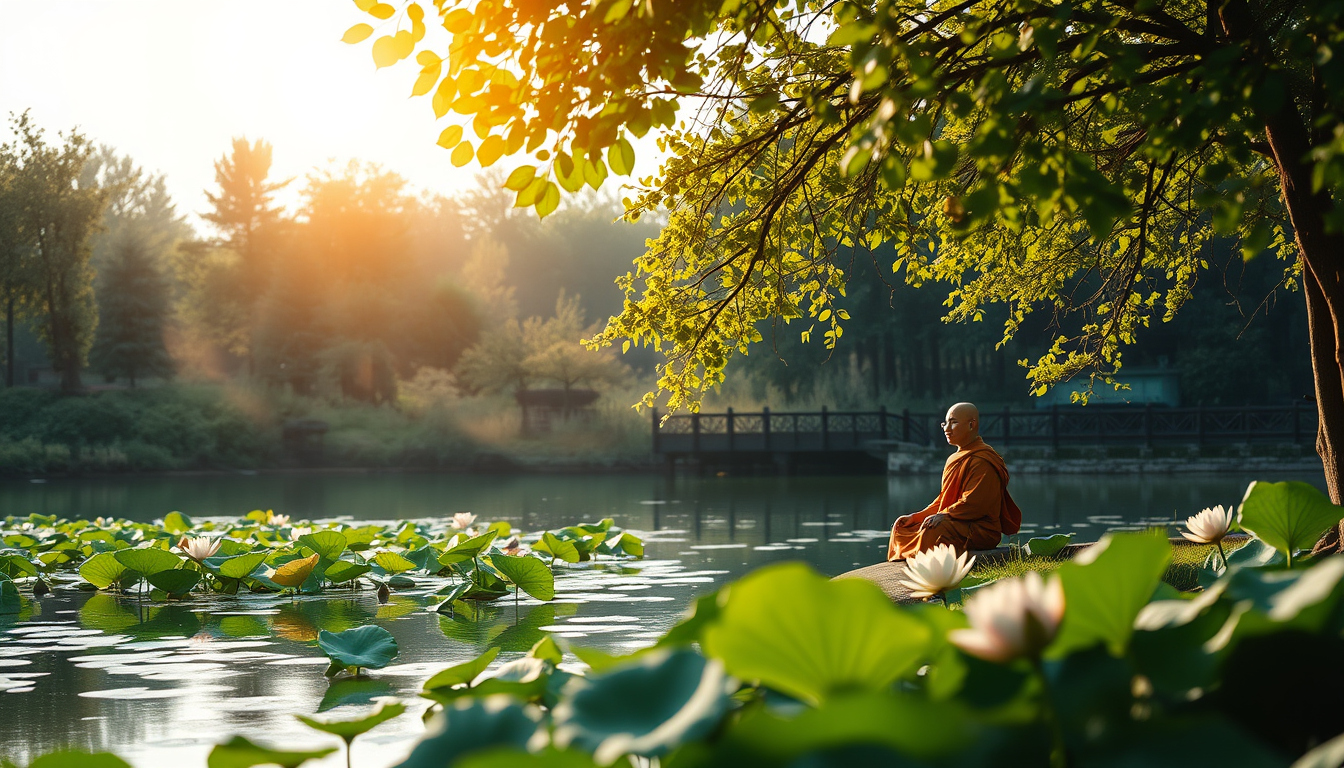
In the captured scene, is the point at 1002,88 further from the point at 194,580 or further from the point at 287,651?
the point at 194,580

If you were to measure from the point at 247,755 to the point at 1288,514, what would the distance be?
227cm

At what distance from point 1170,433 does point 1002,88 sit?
97.6ft

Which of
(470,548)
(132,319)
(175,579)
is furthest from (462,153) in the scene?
(132,319)

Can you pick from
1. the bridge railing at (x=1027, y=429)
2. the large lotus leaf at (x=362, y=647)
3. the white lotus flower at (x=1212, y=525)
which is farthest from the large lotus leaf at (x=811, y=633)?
the bridge railing at (x=1027, y=429)

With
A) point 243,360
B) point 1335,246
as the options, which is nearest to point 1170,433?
point 1335,246

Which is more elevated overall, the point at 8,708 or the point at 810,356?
the point at 810,356

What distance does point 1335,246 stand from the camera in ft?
16.8

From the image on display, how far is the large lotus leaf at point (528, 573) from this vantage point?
6473 millimetres

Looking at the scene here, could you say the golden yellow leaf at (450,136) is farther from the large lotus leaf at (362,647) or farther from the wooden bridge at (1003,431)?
the wooden bridge at (1003,431)

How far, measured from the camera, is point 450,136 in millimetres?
3477

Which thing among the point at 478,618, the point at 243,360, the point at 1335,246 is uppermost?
the point at 243,360

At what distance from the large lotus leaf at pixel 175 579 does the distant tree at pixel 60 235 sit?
33.9 m

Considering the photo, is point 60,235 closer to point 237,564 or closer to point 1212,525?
point 237,564

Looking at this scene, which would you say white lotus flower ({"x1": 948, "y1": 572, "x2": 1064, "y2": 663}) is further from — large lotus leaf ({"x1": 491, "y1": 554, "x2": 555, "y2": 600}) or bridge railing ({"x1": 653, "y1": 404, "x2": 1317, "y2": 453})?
bridge railing ({"x1": 653, "y1": 404, "x2": 1317, "y2": 453})
